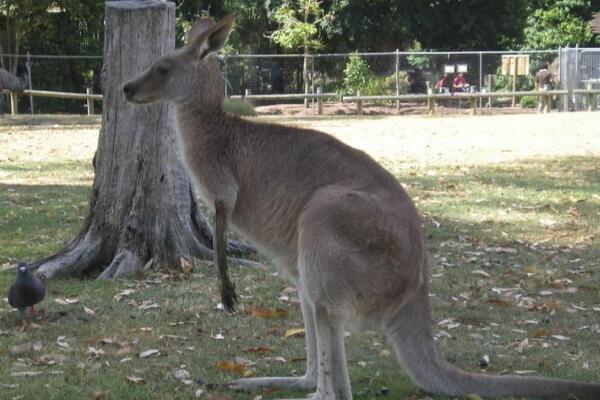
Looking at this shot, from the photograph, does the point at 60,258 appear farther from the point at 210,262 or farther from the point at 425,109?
the point at 425,109

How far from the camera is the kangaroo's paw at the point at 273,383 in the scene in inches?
192

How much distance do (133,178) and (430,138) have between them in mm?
12039

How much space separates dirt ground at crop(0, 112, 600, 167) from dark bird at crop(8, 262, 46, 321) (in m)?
9.19

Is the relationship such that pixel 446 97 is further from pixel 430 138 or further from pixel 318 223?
pixel 318 223

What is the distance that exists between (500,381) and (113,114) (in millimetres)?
4067

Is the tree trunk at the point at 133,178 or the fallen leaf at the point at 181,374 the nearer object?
the fallen leaf at the point at 181,374

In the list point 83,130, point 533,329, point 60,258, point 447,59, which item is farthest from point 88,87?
point 533,329

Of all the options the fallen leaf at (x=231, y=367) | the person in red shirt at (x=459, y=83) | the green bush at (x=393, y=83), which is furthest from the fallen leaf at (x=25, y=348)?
the person in red shirt at (x=459, y=83)

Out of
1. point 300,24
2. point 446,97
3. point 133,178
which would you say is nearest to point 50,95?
point 300,24

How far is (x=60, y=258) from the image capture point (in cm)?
757

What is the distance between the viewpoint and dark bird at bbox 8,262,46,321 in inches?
234

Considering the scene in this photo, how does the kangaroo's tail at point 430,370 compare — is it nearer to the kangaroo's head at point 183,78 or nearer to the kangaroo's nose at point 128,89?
the kangaroo's head at point 183,78

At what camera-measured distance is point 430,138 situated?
18.8 meters

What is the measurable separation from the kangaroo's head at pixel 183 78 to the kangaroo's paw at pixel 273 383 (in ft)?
4.78
